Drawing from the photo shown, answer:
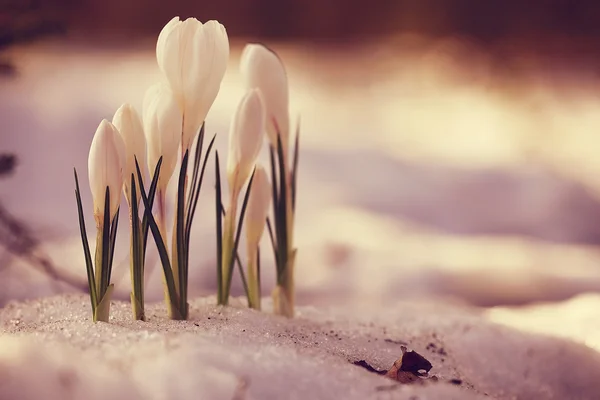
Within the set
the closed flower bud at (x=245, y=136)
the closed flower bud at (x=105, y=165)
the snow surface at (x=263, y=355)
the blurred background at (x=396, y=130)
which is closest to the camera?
the snow surface at (x=263, y=355)

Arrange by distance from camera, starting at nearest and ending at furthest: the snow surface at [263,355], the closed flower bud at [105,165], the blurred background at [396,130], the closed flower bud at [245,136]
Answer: the snow surface at [263,355] → the closed flower bud at [105,165] → the closed flower bud at [245,136] → the blurred background at [396,130]

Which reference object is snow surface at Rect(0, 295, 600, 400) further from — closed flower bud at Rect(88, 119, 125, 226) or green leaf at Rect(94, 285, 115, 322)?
closed flower bud at Rect(88, 119, 125, 226)

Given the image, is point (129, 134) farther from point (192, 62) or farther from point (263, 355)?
point (263, 355)

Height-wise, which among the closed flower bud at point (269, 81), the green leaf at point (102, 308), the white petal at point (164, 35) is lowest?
the green leaf at point (102, 308)

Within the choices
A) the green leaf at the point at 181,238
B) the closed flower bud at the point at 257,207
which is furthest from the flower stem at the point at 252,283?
the green leaf at the point at 181,238

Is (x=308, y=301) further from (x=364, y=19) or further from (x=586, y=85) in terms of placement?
(x=586, y=85)

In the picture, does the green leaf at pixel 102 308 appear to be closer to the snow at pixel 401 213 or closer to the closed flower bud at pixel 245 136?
the snow at pixel 401 213

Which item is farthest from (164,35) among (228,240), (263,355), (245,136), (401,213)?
(401,213)
